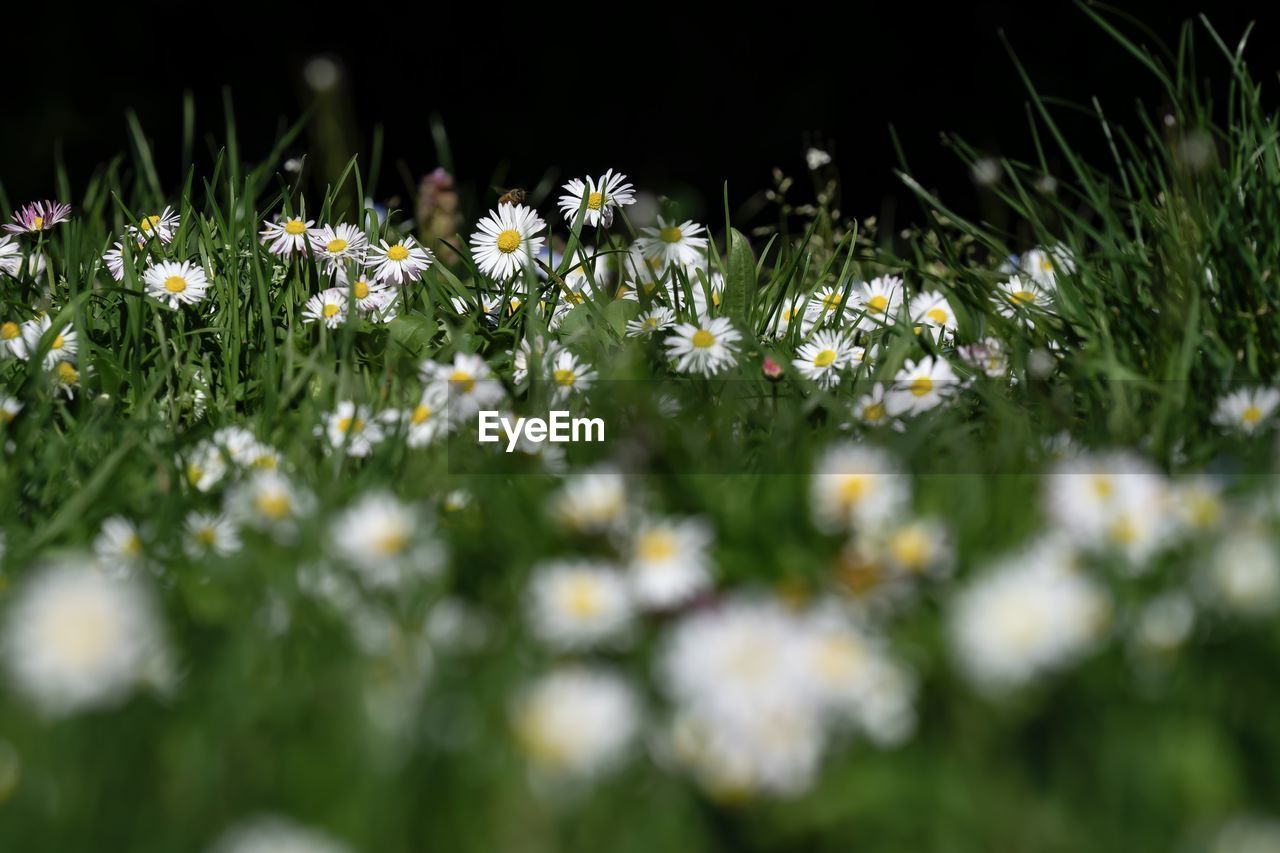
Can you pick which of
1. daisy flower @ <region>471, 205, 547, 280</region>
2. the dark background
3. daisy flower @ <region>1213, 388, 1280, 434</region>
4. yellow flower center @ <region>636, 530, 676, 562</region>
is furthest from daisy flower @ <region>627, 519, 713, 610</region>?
the dark background

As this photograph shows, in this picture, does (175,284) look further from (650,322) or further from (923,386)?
(923,386)

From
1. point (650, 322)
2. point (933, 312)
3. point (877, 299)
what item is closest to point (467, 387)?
point (650, 322)

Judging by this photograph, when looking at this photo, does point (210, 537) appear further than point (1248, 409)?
No

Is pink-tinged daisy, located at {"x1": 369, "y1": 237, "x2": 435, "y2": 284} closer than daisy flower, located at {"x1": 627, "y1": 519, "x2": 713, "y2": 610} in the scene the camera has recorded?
No

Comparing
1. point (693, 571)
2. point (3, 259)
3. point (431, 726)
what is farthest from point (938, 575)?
point (3, 259)


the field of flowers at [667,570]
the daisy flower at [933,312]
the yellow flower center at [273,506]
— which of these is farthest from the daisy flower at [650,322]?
the yellow flower center at [273,506]

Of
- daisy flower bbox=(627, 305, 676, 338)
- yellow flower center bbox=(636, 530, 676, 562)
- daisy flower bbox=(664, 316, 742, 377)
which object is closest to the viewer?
yellow flower center bbox=(636, 530, 676, 562)

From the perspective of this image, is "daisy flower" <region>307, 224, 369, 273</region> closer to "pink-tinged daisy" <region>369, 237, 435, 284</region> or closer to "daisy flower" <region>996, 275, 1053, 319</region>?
"pink-tinged daisy" <region>369, 237, 435, 284</region>
